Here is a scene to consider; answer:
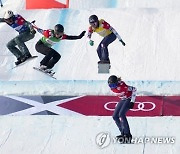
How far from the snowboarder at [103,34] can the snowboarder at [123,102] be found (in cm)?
212

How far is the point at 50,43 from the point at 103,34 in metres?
1.40

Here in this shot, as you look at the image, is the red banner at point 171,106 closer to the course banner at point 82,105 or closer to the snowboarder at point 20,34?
the course banner at point 82,105

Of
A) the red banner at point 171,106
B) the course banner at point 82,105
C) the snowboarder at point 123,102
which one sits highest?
the snowboarder at point 123,102

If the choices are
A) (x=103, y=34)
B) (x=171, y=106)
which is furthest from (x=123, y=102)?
(x=103, y=34)

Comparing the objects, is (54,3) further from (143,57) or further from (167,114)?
(167,114)

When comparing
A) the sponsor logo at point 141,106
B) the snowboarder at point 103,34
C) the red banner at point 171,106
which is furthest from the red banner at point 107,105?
the snowboarder at point 103,34

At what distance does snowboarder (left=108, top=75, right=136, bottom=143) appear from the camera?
1188 cm

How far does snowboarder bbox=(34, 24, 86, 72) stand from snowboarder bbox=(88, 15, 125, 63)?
15.8 inches

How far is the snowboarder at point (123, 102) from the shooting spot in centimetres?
1188

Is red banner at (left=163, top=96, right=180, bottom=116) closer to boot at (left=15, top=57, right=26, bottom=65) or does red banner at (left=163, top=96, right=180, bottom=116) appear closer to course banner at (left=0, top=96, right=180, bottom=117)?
course banner at (left=0, top=96, right=180, bottom=117)

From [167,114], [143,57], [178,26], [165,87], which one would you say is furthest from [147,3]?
[167,114]

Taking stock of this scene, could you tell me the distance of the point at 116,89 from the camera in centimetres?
1192

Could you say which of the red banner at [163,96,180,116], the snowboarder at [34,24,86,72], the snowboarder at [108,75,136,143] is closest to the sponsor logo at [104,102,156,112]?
the red banner at [163,96,180,116]

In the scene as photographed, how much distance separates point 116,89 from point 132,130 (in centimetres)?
124
